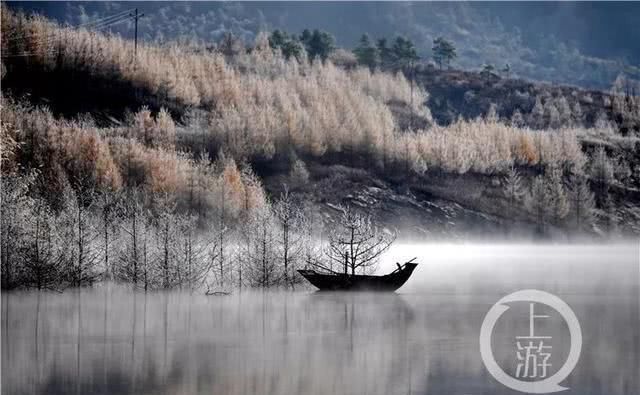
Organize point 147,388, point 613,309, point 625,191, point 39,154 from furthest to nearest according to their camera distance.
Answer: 1. point 625,191
2. point 39,154
3. point 613,309
4. point 147,388

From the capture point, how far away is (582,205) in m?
111

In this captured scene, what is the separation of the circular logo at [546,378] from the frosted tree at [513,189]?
51.3 metres

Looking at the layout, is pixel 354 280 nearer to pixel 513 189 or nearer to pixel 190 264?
pixel 190 264

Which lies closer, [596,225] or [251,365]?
[251,365]

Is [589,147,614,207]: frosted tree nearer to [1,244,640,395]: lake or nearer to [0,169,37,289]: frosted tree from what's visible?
[1,244,640,395]: lake

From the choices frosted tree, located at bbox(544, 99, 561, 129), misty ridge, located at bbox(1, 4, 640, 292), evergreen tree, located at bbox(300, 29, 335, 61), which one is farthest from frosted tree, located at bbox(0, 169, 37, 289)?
evergreen tree, located at bbox(300, 29, 335, 61)

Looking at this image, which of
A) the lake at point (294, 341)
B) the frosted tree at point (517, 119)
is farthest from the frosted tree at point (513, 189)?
the lake at point (294, 341)

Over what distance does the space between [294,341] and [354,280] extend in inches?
544

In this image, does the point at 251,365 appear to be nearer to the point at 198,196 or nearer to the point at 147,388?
the point at 147,388

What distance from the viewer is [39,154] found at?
8406 centimetres

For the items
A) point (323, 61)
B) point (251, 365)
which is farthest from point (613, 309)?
point (323, 61)

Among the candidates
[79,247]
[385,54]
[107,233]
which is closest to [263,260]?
[107,233]

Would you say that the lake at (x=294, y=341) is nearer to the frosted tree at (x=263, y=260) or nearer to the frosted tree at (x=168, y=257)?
the frosted tree at (x=168, y=257)

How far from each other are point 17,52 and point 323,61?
44744 mm
